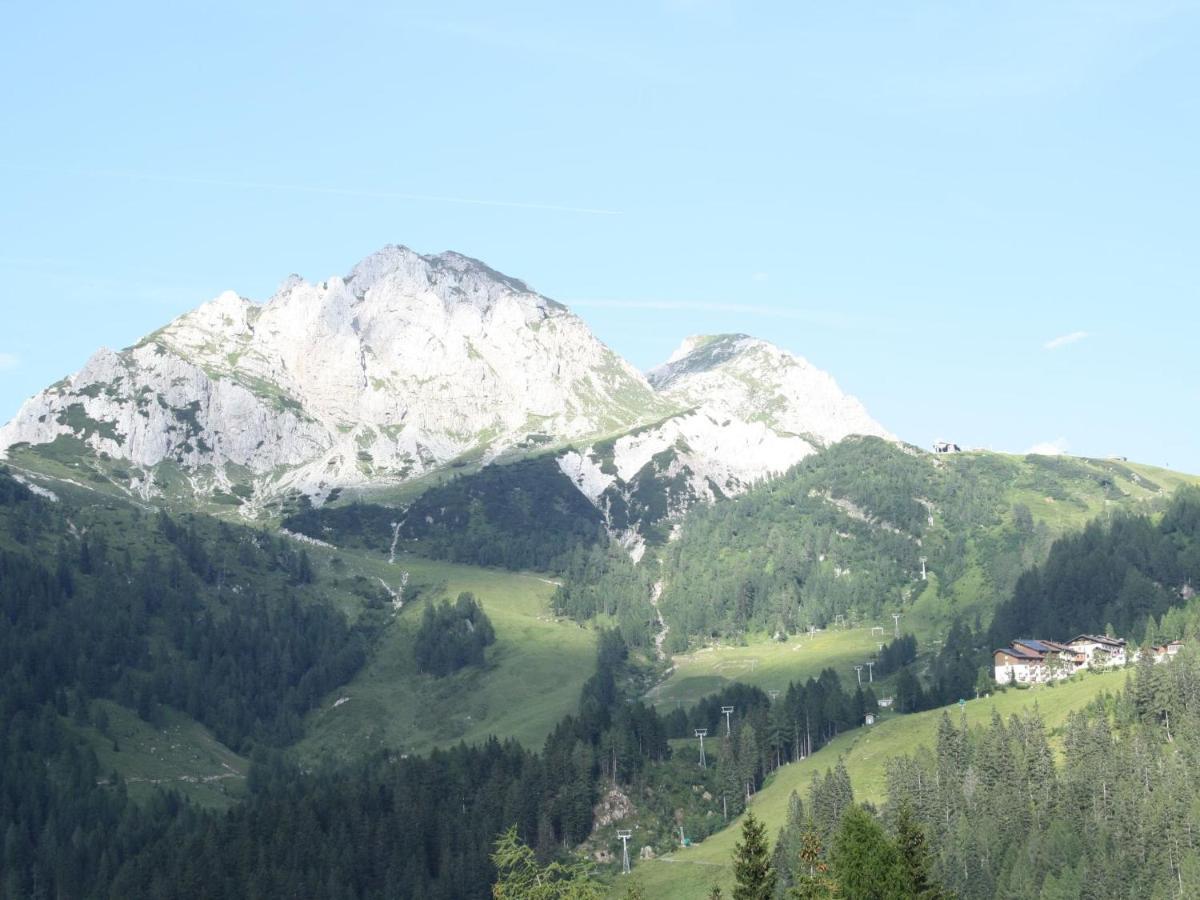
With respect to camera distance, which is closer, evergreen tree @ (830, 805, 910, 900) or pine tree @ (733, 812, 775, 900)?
pine tree @ (733, 812, 775, 900)

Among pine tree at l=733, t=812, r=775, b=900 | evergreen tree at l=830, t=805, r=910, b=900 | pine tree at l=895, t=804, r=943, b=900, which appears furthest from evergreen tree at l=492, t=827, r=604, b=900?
pine tree at l=895, t=804, r=943, b=900

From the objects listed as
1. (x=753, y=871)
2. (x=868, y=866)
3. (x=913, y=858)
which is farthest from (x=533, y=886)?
(x=913, y=858)

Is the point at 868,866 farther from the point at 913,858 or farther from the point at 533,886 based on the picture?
the point at 533,886

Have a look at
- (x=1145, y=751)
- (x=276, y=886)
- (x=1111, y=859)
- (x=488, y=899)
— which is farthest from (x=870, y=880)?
(x=276, y=886)

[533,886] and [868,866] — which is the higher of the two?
[533,886]

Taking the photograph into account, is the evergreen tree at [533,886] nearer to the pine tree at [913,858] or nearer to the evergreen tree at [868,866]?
the evergreen tree at [868,866]

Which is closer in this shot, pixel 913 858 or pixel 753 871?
pixel 753 871

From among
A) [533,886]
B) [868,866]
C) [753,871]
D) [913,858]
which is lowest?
[868,866]

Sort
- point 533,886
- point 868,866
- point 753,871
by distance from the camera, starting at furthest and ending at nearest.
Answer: point 868,866 < point 753,871 < point 533,886

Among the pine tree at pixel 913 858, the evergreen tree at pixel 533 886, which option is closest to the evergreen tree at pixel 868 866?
the pine tree at pixel 913 858

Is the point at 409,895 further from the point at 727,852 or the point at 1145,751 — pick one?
the point at 1145,751

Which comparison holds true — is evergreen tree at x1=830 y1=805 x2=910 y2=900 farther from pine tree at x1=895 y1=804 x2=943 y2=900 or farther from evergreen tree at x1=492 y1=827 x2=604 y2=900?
evergreen tree at x1=492 y1=827 x2=604 y2=900

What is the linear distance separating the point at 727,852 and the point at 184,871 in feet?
245

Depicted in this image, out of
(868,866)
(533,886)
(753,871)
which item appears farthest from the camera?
(868,866)
